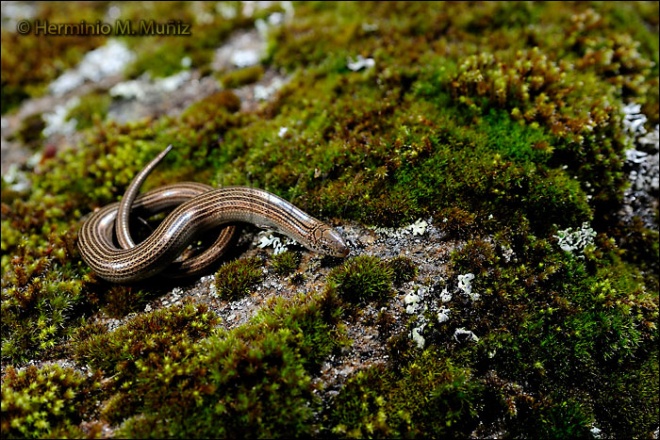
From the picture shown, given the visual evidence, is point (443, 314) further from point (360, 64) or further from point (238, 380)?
point (360, 64)

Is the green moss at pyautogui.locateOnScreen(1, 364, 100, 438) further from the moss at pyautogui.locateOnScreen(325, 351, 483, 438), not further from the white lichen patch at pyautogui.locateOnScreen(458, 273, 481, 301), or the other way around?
the white lichen patch at pyautogui.locateOnScreen(458, 273, 481, 301)

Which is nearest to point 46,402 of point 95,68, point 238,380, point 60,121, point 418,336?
point 238,380

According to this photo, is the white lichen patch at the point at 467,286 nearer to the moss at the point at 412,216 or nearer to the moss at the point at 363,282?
the moss at the point at 412,216

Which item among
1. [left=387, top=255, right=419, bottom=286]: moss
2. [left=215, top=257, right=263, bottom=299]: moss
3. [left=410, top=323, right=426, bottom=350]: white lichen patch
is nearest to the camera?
[left=410, top=323, right=426, bottom=350]: white lichen patch

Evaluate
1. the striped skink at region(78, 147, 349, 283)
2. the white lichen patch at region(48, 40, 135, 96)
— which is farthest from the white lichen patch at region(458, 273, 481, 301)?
the white lichen patch at region(48, 40, 135, 96)

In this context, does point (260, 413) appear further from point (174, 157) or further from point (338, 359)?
point (174, 157)

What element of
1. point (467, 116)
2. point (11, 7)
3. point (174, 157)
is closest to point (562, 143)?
point (467, 116)
